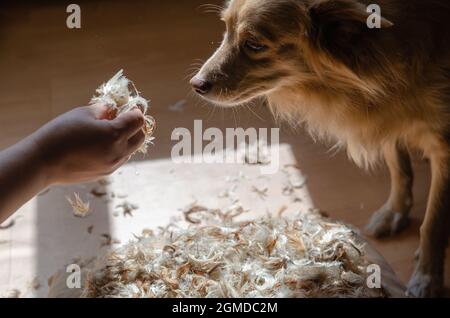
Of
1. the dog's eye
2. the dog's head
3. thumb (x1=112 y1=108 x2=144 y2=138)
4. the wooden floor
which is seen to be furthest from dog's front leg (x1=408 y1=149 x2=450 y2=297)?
thumb (x1=112 y1=108 x2=144 y2=138)

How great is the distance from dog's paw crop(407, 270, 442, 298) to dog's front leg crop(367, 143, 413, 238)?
19 centimetres

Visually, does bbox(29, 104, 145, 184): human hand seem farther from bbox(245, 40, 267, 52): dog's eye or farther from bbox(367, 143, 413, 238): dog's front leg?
bbox(367, 143, 413, 238): dog's front leg

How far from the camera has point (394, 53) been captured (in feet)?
4.47

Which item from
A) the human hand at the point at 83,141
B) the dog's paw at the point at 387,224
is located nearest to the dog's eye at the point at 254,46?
the human hand at the point at 83,141

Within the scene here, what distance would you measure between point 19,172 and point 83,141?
0.48 ft

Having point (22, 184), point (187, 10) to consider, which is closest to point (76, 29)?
point (187, 10)

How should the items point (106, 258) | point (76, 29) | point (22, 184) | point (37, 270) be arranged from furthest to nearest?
point (76, 29)
point (37, 270)
point (106, 258)
point (22, 184)

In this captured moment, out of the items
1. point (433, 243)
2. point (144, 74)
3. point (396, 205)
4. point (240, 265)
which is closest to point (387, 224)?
point (396, 205)

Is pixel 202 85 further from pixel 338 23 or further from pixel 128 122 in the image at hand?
pixel 338 23

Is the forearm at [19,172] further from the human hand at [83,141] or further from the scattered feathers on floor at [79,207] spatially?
the scattered feathers on floor at [79,207]

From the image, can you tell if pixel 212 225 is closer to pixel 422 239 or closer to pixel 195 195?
pixel 195 195

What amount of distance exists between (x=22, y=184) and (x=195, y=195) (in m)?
0.79

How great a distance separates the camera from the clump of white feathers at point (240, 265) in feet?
4.81

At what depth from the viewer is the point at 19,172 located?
1.25 meters
